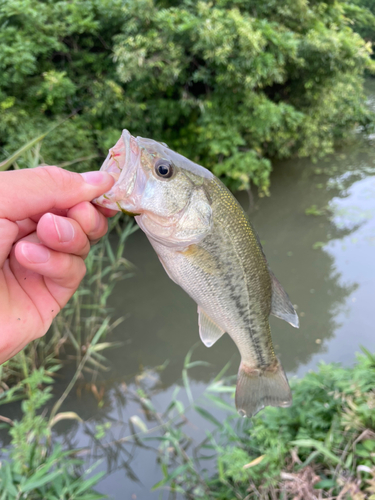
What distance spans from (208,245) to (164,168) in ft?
1.19

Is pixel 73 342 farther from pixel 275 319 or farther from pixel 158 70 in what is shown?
pixel 158 70

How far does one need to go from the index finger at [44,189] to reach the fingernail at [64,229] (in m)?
0.08

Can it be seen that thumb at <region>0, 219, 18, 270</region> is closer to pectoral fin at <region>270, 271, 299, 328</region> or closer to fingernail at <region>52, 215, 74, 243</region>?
fingernail at <region>52, 215, 74, 243</region>

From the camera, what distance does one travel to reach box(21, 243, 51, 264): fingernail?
1.22 metres

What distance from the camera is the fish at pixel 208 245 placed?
1228mm

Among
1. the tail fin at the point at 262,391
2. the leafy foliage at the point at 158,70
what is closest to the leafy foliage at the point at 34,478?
the tail fin at the point at 262,391

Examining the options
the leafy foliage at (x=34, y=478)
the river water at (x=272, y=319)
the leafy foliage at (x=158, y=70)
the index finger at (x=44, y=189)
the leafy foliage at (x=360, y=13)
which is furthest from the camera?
the leafy foliage at (x=360, y=13)

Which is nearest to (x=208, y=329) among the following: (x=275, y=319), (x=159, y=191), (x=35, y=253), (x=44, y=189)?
(x=159, y=191)

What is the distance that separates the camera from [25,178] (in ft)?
3.83

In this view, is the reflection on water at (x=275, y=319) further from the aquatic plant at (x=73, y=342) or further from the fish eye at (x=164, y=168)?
the fish eye at (x=164, y=168)

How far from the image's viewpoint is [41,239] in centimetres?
124

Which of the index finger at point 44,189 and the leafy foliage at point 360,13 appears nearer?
the index finger at point 44,189

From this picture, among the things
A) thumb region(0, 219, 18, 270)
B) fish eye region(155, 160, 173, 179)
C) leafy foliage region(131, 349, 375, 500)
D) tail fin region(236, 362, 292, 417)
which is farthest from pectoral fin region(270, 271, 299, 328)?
thumb region(0, 219, 18, 270)

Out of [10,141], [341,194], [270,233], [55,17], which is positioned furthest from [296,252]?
[55,17]
